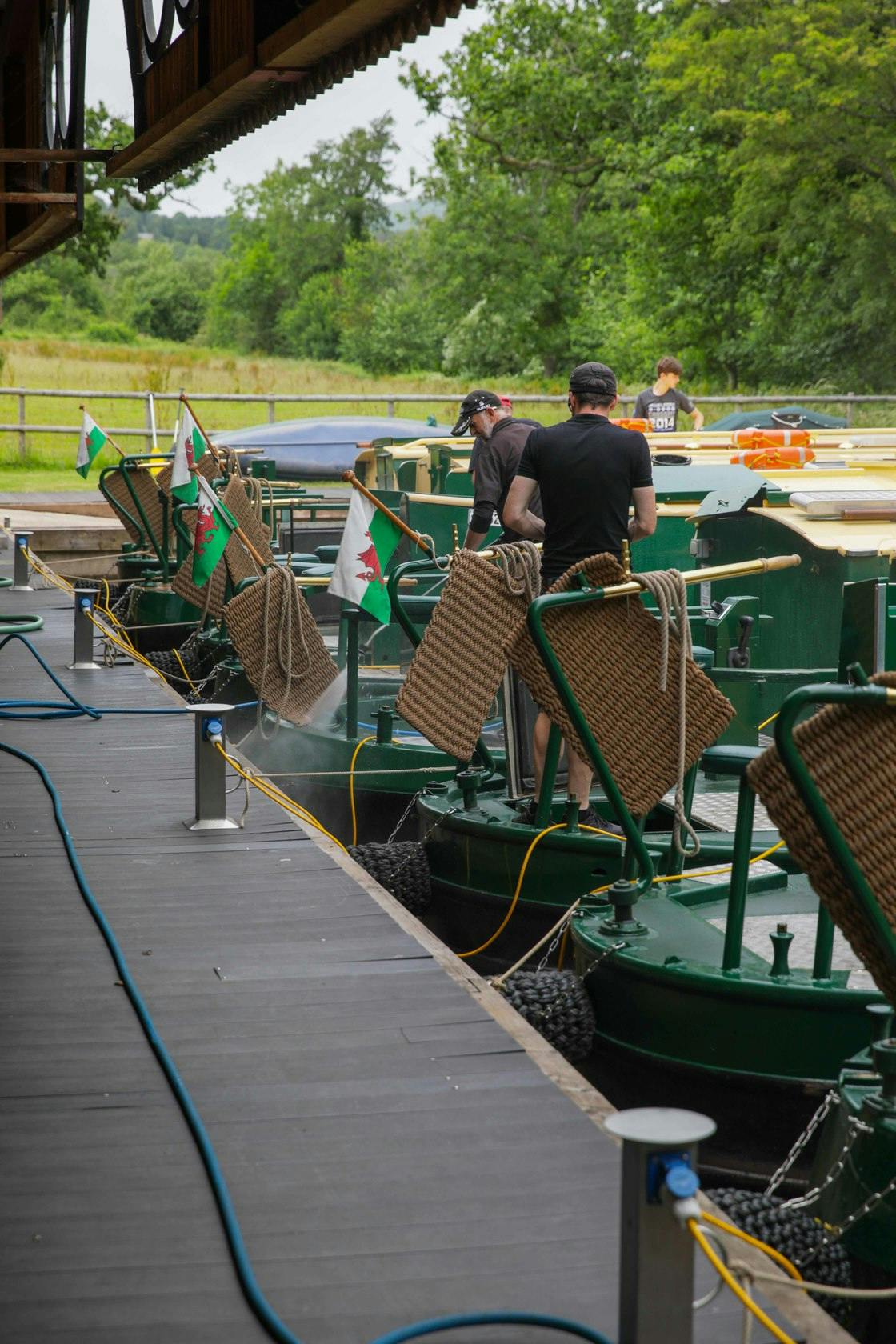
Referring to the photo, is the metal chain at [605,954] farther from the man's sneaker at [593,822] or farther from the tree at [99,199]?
the tree at [99,199]

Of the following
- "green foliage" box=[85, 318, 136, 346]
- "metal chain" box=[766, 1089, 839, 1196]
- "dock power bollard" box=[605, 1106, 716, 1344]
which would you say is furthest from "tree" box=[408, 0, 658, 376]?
"dock power bollard" box=[605, 1106, 716, 1344]

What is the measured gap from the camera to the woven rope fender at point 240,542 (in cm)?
1105

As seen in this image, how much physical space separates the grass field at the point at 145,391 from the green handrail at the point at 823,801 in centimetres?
2296

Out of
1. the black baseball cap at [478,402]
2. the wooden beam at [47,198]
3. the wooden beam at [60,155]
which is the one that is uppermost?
the wooden beam at [60,155]

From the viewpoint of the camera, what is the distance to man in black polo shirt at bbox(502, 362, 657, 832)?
668cm

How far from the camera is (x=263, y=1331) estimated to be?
2879 millimetres

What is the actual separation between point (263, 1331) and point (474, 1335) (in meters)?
0.35

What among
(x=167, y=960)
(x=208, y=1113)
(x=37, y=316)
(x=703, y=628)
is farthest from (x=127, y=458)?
(x=37, y=316)

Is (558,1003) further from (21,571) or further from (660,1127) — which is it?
(21,571)

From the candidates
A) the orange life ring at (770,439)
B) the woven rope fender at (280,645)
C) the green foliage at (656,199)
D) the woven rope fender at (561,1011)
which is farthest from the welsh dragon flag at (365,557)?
the green foliage at (656,199)

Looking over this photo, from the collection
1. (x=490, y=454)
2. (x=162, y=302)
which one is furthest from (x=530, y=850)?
(x=162, y=302)

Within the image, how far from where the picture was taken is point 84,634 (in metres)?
10.9

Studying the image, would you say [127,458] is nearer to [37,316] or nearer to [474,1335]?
[474,1335]

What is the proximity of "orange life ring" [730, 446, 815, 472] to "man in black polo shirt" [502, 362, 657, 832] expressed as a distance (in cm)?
353
